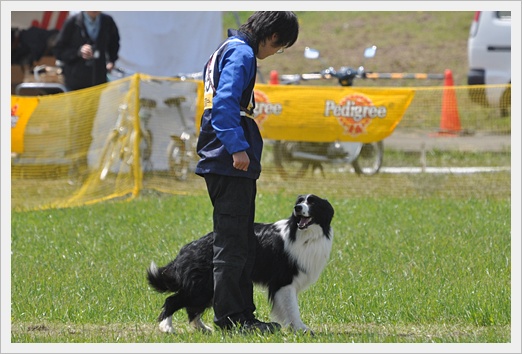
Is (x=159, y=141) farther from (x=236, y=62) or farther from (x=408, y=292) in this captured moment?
(x=236, y=62)

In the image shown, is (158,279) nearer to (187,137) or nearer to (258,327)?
(258,327)

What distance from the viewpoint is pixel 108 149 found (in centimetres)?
1188

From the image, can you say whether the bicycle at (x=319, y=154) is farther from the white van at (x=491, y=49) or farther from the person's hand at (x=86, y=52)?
the white van at (x=491, y=49)

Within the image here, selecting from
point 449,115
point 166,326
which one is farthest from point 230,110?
point 449,115

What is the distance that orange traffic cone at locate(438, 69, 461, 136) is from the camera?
12.6 m

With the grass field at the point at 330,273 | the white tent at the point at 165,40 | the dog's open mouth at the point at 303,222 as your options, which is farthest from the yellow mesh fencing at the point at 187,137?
the dog's open mouth at the point at 303,222

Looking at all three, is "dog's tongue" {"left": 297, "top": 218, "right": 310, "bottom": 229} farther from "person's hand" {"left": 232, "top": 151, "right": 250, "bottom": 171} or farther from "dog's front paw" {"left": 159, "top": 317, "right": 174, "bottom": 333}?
"dog's front paw" {"left": 159, "top": 317, "right": 174, "bottom": 333}

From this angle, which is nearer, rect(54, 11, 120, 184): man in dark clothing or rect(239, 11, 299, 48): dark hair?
rect(239, 11, 299, 48): dark hair

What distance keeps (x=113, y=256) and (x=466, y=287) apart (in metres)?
2.85

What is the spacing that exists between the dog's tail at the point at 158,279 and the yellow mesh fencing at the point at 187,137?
5824mm

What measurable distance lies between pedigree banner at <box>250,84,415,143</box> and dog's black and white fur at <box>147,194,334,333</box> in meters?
6.32

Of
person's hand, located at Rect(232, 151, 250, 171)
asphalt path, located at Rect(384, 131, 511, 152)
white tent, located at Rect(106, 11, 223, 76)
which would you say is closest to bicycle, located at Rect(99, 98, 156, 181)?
white tent, located at Rect(106, 11, 223, 76)

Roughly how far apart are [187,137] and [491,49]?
19.6 feet

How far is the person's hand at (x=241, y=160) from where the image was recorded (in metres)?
4.81
